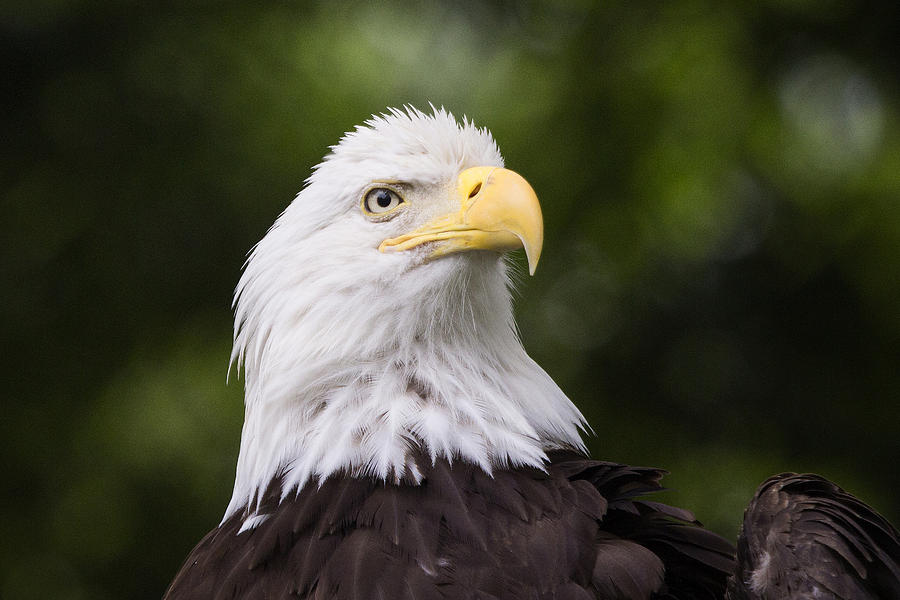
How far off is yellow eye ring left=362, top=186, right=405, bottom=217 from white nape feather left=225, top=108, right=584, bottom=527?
22 millimetres

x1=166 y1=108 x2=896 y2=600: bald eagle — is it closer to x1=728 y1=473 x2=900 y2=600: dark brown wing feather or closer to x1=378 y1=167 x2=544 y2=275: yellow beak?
x1=378 y1=167 x2=544 y2=275: yellow beak

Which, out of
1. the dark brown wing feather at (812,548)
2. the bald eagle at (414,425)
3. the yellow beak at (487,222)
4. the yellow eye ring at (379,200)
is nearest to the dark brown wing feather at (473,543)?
the bald eagle at (414,425)

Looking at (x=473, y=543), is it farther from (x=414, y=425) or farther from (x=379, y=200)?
(x=379, y=200)

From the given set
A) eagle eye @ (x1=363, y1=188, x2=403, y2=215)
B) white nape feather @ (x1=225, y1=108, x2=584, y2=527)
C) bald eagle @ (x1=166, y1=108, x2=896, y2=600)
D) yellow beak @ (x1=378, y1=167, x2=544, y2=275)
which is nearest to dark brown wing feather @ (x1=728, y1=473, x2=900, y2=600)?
bald eagle @ (x1=166, y1=108, x2=896, y2=600)

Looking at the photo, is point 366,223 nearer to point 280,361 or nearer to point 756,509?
point 280,361

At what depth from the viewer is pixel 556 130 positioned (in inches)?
201

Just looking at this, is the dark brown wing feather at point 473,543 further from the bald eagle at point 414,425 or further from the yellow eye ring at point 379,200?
the yellow eye ring at point 379,200

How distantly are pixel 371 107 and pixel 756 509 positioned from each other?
11.1ft

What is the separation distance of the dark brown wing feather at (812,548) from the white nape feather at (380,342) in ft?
1.57

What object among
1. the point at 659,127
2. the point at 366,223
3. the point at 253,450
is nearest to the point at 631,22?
the point at 659,127

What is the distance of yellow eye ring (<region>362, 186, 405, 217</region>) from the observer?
2.43 m

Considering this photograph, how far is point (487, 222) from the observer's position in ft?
7.48

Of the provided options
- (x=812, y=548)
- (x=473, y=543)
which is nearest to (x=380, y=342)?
(x=473, y=543)

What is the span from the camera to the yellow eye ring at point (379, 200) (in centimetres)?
243
